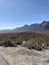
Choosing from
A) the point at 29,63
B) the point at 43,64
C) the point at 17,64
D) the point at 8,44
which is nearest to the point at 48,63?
the point at 43,64

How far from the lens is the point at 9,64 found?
12.3 metres

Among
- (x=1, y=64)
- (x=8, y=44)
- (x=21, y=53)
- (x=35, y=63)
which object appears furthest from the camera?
(x=8, y=44)

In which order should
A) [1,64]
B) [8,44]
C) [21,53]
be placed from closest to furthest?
[1,64] < [21,53] < [8,44]

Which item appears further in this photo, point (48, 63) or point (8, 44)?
point (8, 44)

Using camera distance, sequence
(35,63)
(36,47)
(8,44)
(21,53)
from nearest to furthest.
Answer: (35,63), (21,53), (36,47), (8,44)

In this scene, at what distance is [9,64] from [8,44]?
14.1m

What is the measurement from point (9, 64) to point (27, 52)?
563 centimetres

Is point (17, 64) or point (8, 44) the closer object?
point (17, 64)

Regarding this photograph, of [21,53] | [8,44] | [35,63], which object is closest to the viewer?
[35,63]

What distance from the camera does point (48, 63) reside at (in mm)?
12852

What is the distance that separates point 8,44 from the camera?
26375 millimetres

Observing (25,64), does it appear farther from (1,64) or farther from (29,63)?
(1,64)

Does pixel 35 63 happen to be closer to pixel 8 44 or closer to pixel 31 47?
pixel 31 47

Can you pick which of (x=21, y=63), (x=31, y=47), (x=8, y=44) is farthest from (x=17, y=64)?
(x=8, y=44)
